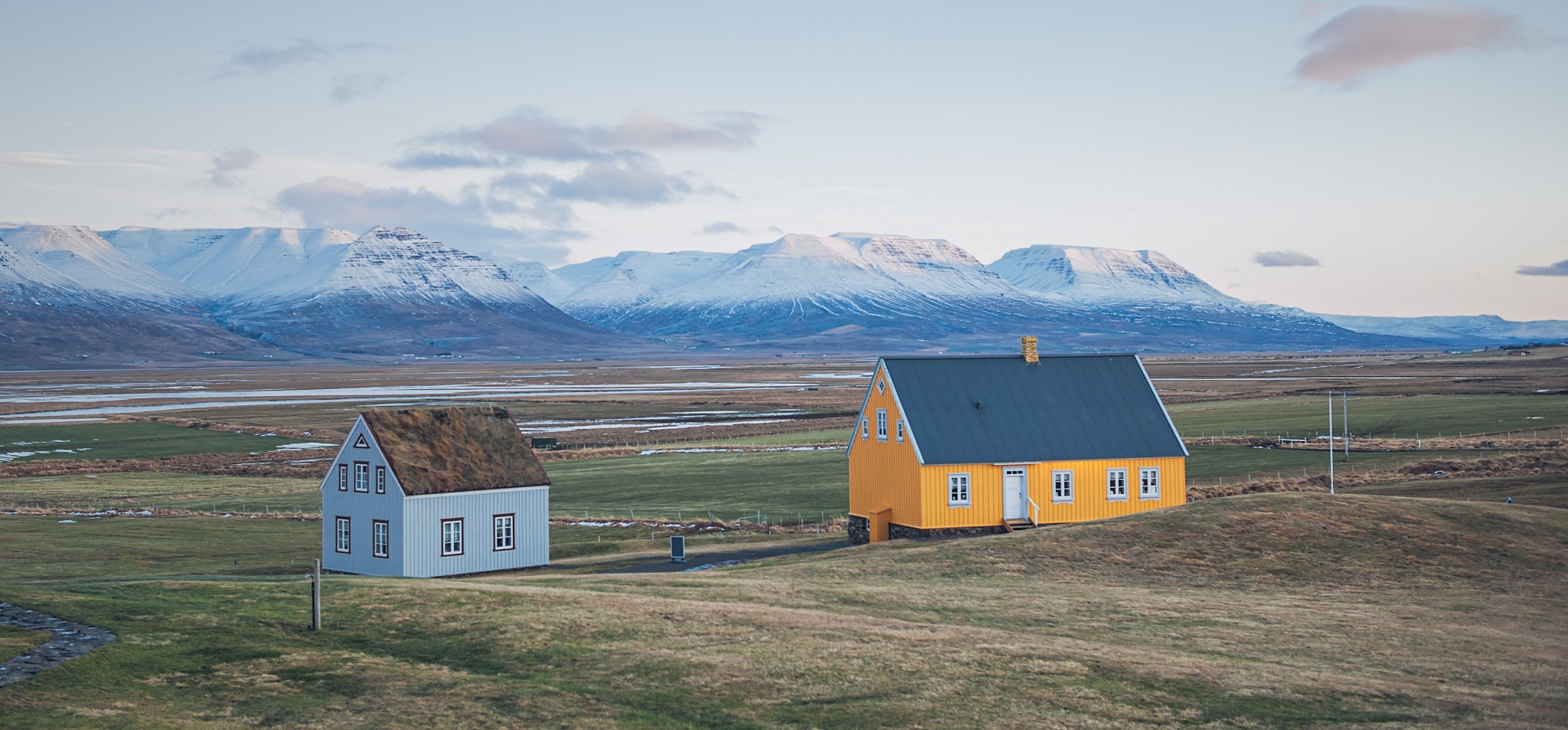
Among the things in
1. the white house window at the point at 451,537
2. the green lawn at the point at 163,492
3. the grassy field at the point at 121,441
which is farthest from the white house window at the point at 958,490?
the grassy field at the point at 121,441

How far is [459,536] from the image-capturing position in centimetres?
4722

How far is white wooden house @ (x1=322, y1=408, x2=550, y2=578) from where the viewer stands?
46.0 metres

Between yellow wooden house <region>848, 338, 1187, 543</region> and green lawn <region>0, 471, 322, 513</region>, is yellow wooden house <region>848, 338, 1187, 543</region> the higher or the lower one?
the higher one

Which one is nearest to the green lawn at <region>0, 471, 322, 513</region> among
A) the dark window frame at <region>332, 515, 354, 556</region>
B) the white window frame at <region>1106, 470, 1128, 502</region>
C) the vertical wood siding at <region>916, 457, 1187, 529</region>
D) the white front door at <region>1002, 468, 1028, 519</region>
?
the dark window frame at <region>332, 515, 354, 556</region>

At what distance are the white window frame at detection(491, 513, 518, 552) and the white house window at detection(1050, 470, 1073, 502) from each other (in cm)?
2094

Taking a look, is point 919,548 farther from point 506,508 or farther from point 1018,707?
point 1018,707

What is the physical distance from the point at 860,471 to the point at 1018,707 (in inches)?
1257

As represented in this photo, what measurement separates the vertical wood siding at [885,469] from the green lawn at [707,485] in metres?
7.70

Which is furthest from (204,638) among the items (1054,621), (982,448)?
(982,448)

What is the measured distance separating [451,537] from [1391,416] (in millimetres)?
80410

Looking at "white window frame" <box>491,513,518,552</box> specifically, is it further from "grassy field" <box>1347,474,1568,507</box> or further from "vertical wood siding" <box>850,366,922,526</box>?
"grassy field" <box>1347,474,1568,507</box>

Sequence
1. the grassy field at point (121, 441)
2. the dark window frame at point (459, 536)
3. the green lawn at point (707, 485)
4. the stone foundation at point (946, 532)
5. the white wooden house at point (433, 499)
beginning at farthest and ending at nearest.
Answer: the grassy field at point (121, 441) → the green lawn at point (707, 485) → the stone foundation at point (946, 532) → the dark window frame at point (459, 536) → the white wooden house at point (433, 499)

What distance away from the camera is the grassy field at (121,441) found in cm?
10231

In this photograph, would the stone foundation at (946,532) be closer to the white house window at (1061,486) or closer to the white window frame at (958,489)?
the white window frame at (958,489)
